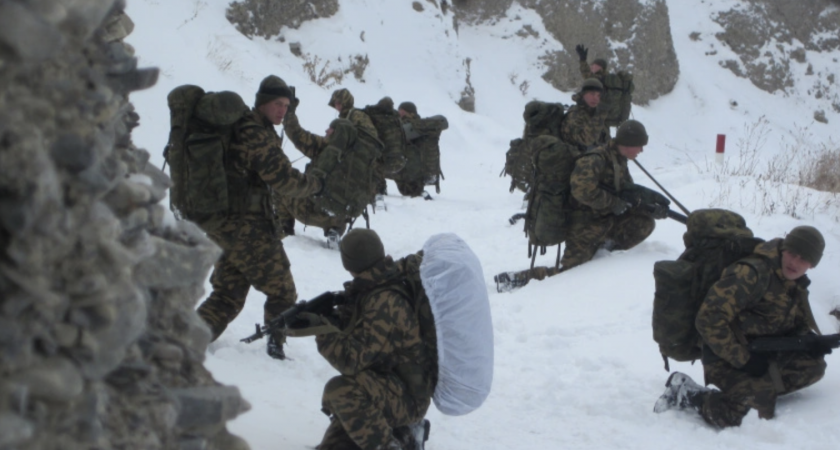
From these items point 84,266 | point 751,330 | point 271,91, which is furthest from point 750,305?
point 84,266

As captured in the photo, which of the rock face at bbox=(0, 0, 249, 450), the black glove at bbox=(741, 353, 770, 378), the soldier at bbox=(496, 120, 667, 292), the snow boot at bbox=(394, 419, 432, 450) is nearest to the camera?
the rock face at bbox=(0, 0, 249, 450)

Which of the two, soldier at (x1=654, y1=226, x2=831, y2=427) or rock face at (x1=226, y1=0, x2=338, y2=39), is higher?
soldier at (x1=654, y1=226, x2=831, y2=427)

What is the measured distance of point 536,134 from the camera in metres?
8.90

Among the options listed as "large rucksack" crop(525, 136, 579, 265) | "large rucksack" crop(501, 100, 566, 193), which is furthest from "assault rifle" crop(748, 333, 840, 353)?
"large rucksack" crop(501, 100, 566, 193)

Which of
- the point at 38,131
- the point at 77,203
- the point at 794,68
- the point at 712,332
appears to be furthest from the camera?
the point at 794,68

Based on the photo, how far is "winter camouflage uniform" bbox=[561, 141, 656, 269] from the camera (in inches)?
259

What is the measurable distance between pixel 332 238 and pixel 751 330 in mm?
4419

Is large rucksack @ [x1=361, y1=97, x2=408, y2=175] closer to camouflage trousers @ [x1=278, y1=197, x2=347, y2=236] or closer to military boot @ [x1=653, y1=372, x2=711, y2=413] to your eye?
camouflage trousers @ [x1=278, y1=197, x2=347, y2=236]

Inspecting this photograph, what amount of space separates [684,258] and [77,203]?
3.54m

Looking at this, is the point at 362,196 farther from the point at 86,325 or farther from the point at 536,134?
the point at 86,325

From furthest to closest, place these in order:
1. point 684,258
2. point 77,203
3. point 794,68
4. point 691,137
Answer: point 794,68 → point 691,137 → point 684,258 → point 77,203

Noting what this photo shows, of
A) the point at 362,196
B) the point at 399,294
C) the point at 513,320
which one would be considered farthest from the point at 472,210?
the point at 399,294

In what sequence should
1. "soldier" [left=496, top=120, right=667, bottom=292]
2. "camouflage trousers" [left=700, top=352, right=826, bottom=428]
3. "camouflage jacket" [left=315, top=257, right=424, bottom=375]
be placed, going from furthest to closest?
"soldier" [left=496, top=120, right=667, bottom=292]
"camouflage trousers" [left=700, top=352, right=826, bottom=428]
"camouflage jacket" [left=315, top=257, right=424, bottom=375]

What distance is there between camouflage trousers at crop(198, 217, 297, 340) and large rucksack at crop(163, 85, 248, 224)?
0.17 m
